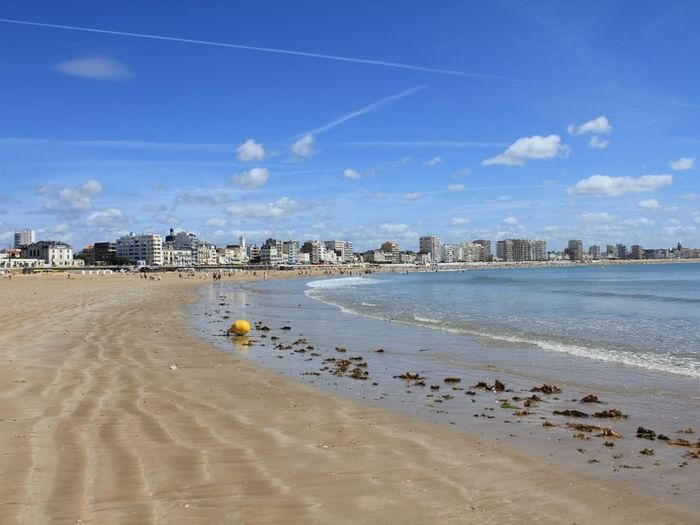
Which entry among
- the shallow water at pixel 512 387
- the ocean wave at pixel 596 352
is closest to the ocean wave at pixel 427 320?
the ocean wave at pixel 596 352

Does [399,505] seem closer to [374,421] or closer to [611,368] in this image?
[374,421]

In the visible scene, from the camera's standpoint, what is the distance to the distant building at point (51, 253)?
175m

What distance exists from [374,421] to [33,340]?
37.2 feet

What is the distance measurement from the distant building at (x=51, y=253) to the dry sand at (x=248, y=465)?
18152 cm

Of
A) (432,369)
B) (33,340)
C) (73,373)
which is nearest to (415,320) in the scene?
(432,369)

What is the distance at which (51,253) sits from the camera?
175500mm

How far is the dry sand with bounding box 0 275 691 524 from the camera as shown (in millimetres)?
4645

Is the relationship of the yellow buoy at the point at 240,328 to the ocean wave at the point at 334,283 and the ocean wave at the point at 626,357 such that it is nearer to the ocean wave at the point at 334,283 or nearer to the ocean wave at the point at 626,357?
the ocean wave at the point at 626,357

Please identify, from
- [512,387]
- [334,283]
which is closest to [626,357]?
[512,387]

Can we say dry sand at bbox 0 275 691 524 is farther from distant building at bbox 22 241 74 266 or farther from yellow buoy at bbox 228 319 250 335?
distant building at bbox 22 241 74 266

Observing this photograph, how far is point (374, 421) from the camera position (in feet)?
25.6

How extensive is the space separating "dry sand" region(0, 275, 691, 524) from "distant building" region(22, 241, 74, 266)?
182m

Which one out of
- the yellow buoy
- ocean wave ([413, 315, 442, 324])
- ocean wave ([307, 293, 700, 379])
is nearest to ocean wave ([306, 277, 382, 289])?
ocean wave ([413, 315, 442, 324])

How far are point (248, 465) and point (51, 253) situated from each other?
19070cm
